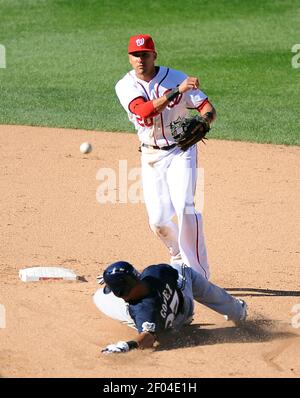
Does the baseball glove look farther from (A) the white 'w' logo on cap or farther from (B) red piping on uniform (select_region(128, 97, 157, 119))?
(A) the white 'w' logo on cap

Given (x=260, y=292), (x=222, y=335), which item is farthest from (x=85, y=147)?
(x=222, y=335)

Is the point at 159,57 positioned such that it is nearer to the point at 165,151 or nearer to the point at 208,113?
the point at 165,151

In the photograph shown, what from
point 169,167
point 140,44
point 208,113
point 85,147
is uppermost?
point 140,44

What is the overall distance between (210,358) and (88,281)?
1.92 meters

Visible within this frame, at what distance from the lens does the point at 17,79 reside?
1596 cm

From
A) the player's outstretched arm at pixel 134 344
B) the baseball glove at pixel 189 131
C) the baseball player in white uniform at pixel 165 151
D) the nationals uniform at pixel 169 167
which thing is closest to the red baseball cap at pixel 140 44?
the baseball player in white uniform at pixel 165 151

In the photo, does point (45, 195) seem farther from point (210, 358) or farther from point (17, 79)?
point (17, 79)

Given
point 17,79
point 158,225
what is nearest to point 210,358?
point 158,225

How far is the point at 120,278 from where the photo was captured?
6500mm

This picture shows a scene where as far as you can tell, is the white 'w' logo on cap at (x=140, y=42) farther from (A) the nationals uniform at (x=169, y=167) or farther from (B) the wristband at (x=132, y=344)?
(B) the wristband at (x=132, y=344)

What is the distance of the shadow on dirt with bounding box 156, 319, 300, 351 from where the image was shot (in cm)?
700

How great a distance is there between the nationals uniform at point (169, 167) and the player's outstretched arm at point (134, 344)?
142 centimetres

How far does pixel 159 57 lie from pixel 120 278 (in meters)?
10.6

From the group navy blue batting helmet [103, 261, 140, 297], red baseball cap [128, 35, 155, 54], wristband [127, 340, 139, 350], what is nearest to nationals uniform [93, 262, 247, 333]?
navy blue batting helmet [103, 261, 140, 297]
